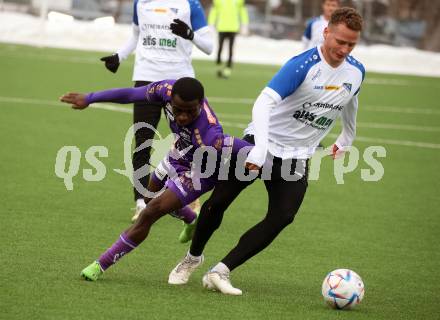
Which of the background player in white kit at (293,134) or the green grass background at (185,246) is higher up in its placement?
the background player in white kit at (293,134)

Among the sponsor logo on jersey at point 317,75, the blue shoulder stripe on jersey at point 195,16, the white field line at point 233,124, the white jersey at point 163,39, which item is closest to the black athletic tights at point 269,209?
the sponsor logo on jersey at point 317,75

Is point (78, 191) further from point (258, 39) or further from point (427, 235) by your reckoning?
point (258, 39)

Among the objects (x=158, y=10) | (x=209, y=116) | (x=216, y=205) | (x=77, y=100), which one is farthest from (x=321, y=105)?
(x=158, y=10)

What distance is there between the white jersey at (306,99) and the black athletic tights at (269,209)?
0.20 meters

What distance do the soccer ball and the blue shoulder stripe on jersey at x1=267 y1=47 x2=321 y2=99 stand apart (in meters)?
1.45

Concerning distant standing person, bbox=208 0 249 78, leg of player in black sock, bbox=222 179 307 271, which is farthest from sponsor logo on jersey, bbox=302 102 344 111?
distant standing person, bbox=208 0 249 78

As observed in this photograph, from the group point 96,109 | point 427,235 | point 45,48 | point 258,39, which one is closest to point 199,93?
point 427,235

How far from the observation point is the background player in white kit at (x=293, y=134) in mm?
7918

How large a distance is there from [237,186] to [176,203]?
535 millimetres

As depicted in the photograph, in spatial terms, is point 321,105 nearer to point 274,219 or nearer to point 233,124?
point 274,219

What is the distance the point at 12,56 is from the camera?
30.1 meters

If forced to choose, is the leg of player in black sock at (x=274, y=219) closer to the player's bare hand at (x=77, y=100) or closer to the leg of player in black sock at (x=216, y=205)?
the leg of player in black sock at (x=216, y=205)

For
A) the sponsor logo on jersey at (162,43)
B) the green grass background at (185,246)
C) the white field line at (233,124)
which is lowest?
the white field line at (233,124)

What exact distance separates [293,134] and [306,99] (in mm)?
333
